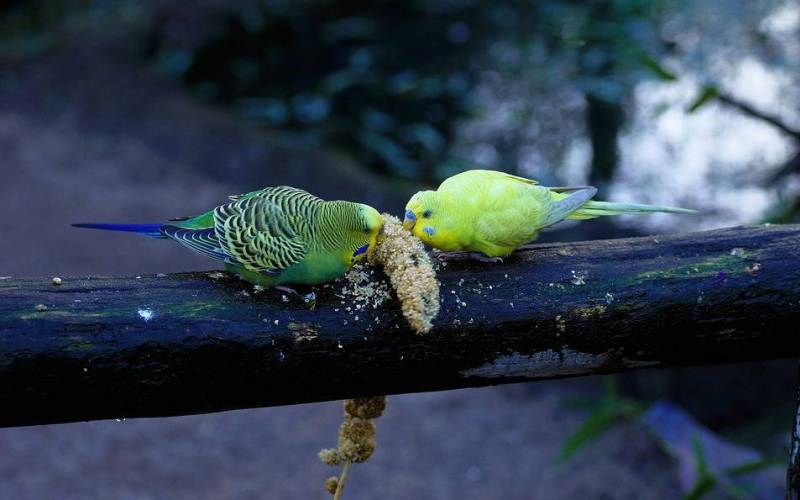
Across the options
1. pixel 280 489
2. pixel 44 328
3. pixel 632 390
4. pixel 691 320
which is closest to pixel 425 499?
pixel 280 489

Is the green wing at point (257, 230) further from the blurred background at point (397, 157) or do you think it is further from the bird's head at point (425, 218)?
the blurred background at point (397, 157)

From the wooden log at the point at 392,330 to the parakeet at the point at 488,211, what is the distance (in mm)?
76

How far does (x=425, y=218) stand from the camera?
2.33m

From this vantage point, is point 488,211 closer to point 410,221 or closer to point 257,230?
point 410,221

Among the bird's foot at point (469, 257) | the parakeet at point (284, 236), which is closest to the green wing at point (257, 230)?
the parakeet at point (284, 236)

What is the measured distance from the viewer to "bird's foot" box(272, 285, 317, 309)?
6.88 feet

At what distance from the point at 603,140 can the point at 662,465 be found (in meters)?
3.76

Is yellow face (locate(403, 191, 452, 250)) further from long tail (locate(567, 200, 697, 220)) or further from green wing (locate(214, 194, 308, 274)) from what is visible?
long tail (locate(567, 200, 697, 220))

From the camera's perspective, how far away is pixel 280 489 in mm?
4750

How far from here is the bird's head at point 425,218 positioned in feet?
7.58

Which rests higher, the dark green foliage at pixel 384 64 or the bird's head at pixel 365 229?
the dark green foliage at pixel 384 64

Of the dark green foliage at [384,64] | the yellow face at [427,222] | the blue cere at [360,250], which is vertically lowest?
the blue cere at [360,250]

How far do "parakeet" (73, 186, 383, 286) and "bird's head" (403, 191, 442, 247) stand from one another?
0.13m

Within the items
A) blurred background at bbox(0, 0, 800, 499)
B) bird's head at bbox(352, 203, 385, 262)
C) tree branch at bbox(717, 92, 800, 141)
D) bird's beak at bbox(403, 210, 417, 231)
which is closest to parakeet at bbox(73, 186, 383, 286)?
bird's head at bbox(352, 203, 385, 262)
